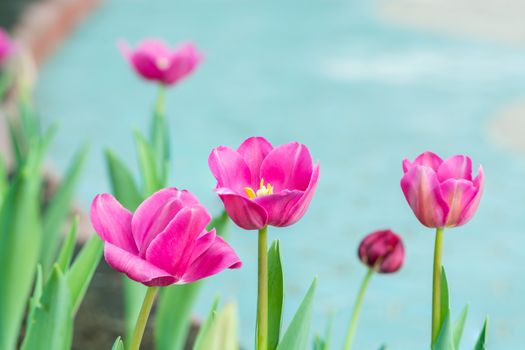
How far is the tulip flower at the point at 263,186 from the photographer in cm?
99

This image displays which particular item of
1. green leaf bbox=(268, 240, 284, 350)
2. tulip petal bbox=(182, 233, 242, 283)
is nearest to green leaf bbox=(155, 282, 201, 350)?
green leaf bbox=(268, 240, 284, 350)

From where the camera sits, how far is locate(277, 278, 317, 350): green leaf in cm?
112

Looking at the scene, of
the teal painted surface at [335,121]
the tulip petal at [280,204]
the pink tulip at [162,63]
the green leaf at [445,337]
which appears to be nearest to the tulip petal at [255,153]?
the tulip petal at [280,204]

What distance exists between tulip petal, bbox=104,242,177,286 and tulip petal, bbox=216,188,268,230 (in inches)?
3.4

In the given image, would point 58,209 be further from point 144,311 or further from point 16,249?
point 144,311

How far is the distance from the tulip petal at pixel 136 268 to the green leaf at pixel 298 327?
0.70 ft

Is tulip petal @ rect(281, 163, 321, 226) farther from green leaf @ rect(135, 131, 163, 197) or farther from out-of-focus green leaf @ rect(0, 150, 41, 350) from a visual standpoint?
green leaf @ rect(135, 131, 163, 197)

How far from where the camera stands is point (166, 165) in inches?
69.4

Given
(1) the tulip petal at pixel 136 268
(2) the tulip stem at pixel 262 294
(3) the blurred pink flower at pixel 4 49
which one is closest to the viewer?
(1) the tulip petal at pixel 136 268

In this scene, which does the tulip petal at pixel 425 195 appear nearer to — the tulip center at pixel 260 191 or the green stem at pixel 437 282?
the green stem at pixel 437 282

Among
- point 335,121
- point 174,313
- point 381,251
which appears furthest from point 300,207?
point 335,121

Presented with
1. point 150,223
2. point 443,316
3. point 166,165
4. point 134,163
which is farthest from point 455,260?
point 150,223

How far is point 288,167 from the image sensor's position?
3.54ft

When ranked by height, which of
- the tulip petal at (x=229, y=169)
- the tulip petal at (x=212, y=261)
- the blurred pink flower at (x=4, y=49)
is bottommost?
the tulip petal at (x=212, y=261)
